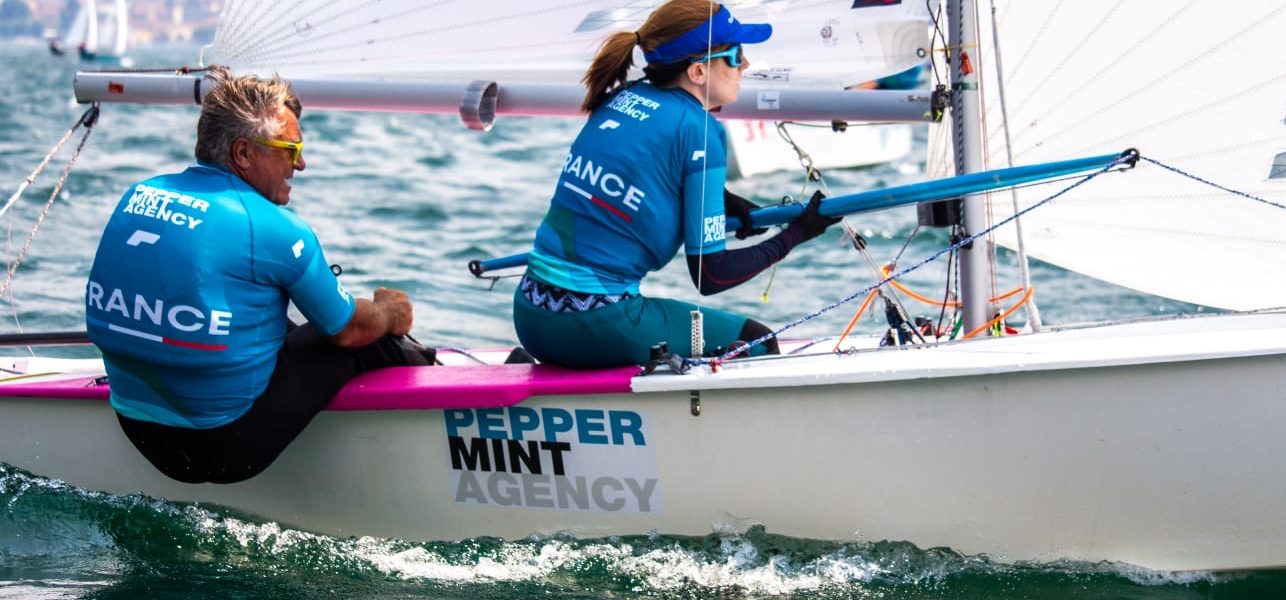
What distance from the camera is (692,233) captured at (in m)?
3.17

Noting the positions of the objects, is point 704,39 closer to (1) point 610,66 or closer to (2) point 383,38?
(1) point 610,66

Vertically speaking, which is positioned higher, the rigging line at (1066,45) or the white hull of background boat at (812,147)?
the rigging line at (1066,45)

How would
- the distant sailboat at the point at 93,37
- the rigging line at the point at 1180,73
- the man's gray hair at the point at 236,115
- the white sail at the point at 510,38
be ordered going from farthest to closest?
the distant sailboat at the point at 93,37 < the white sail at the point at 510,38 < the rigging line at the point at 1180,73 < the man's gray hair at the point at 236,115

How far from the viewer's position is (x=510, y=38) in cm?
423

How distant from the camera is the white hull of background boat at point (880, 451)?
117 inches

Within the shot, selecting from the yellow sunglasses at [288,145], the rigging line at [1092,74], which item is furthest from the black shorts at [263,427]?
the rigging line at [1092,74]

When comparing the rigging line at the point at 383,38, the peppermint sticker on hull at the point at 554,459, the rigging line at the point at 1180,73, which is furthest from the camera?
the rigging line at the point at 383,38

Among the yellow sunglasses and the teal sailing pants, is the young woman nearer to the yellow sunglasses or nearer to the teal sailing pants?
the teal sailing pants

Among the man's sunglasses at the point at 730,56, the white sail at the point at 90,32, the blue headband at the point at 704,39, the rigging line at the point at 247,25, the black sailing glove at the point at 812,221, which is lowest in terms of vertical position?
the black sailing glove at the point at 812,221

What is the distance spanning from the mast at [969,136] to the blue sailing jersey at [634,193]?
30.7 inches

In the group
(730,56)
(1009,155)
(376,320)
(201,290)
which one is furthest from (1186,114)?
(201,290)

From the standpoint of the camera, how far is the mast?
368 cm

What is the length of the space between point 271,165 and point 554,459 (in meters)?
0.85

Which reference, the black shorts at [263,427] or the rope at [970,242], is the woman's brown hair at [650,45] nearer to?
the rope at [970,242]
